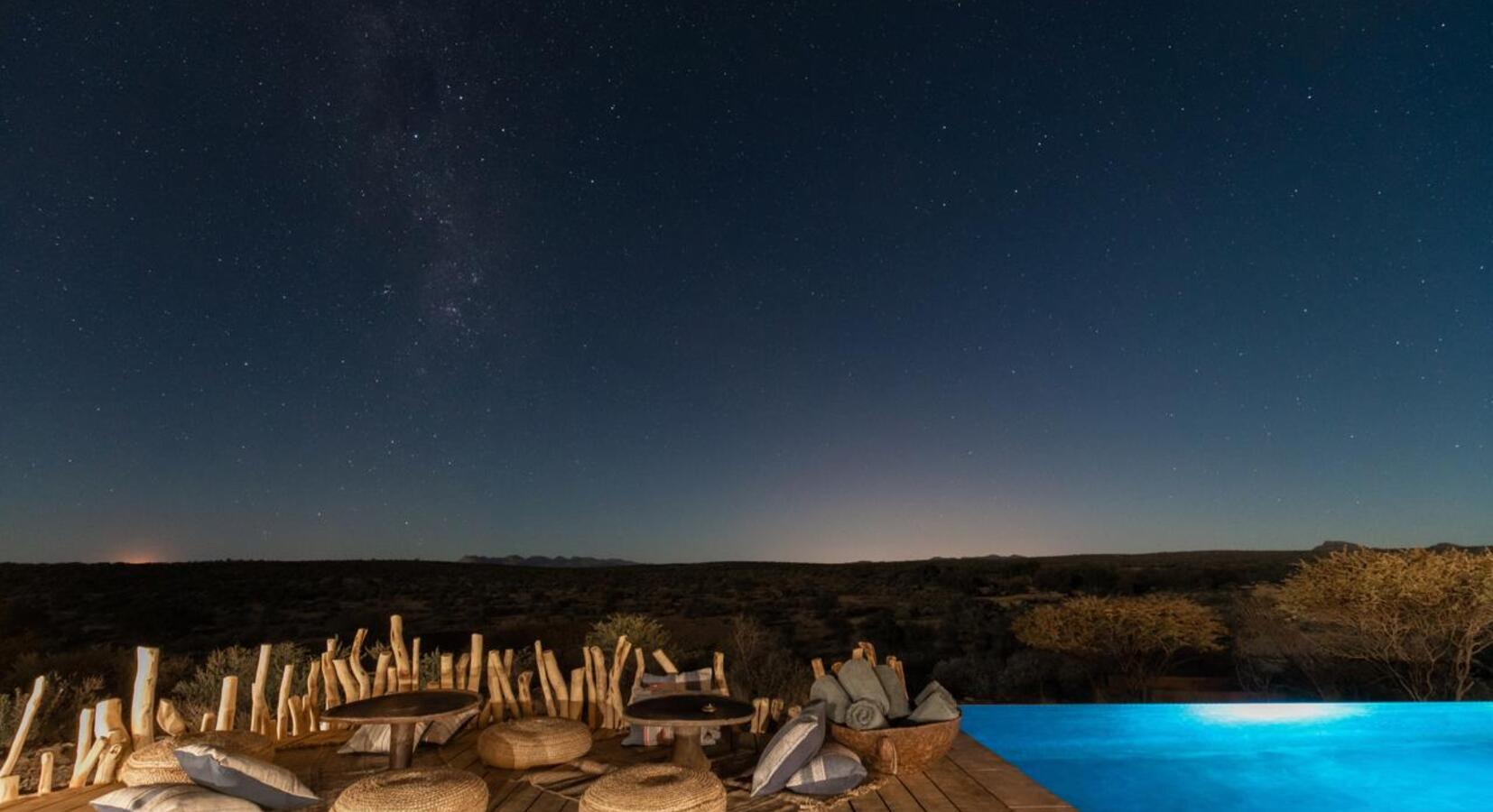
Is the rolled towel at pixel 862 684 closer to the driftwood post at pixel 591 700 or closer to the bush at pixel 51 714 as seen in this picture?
the driftwood post at pixel 591 700

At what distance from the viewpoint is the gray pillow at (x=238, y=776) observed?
376 centimetres

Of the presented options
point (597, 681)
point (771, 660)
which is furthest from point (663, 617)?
point (597, 681)

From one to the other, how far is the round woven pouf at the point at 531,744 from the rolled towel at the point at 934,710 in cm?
204

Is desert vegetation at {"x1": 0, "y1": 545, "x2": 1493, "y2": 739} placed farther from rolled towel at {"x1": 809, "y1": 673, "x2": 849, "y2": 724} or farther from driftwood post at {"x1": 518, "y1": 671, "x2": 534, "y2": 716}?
rolled towel at {"x1": 809, "y1": 673, "x2": 849, "y2": 724}

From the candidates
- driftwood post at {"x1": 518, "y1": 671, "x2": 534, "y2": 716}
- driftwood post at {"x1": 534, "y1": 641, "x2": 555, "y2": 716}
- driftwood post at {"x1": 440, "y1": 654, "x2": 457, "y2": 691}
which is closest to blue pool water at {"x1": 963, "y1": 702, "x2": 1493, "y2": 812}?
driftwood post at {"x1": 534, "y1": 641, "x2": 555, "y2": 716}

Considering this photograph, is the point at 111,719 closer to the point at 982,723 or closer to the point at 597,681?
the point at 597,681

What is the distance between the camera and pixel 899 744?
4.41m

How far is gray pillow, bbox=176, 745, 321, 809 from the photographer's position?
3762 mm

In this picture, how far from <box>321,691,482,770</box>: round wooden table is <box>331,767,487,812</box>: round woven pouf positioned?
1.14 ft

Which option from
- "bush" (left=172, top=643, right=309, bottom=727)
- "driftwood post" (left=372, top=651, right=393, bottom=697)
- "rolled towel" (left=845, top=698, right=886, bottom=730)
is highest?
"driftwood post" (left=372, top=651, right=393, bottom=697)

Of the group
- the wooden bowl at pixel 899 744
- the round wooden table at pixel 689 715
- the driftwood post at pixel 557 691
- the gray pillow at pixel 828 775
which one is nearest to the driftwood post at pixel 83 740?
the driftwood post at pixel 557 691

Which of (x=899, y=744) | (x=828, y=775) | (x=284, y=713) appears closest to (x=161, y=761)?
(x=284, y=713)

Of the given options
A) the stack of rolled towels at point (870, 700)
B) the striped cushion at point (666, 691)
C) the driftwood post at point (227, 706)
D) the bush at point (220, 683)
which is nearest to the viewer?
the stack of rolled towels at point (870, 700)

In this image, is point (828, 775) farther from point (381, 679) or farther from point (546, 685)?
point (381, 679)
